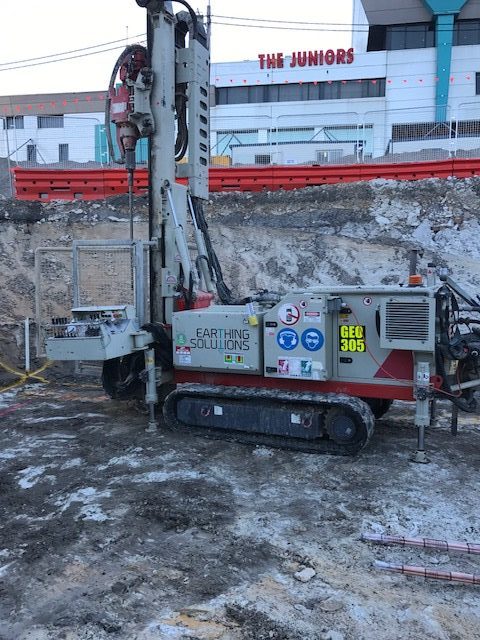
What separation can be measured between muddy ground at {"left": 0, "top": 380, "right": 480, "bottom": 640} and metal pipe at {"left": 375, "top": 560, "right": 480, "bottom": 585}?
0.21 feet

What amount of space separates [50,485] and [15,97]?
42.1 metres

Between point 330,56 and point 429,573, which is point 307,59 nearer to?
point 330,56

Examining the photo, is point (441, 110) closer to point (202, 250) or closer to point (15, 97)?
point (202, 250)

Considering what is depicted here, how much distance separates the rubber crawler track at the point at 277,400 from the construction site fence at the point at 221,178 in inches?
339

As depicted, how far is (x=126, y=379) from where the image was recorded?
24.4 feet

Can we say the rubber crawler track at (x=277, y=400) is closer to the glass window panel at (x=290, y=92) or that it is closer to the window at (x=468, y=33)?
the glass window panel at (x=290, y=92)

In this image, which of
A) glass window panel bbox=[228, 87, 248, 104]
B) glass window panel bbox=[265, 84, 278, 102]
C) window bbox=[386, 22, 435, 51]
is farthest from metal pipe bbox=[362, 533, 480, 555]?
window bbox=[386, 22, 435, 51]

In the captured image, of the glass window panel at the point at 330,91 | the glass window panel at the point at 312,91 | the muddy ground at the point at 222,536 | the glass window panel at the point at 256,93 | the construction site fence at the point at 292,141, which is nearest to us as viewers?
the muddy ground at the point at 222,536

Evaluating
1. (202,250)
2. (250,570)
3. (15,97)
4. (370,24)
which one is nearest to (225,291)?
(202,250)

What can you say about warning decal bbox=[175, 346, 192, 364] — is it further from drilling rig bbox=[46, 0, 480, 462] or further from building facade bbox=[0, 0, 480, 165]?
building facade bbox=[0, 0, 480, 165]

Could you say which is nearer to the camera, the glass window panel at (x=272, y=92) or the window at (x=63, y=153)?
the window at (x=63, y=153)

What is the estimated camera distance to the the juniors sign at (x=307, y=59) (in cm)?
3175

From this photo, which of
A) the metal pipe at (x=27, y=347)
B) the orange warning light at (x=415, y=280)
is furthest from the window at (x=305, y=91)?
the orange warning light at (x=415, y=280)

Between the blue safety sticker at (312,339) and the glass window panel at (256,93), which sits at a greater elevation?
the glass window panel at (256,93)
